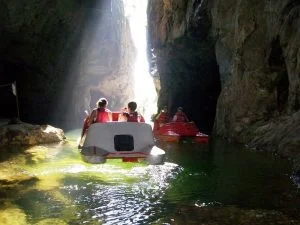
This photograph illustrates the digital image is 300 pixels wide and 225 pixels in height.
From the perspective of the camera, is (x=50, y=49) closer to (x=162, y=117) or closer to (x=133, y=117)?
(x=162, y=117)

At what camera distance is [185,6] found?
87.1 ft

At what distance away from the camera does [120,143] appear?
9719 millimetres

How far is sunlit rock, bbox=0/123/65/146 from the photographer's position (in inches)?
683

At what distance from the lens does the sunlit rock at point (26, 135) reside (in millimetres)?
17344

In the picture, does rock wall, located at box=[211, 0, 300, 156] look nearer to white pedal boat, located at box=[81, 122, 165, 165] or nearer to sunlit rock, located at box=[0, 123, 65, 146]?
white pedal boat, located at box=[81, 122, 165, 165]

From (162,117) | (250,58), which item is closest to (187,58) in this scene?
(162,117)

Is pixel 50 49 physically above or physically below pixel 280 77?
above

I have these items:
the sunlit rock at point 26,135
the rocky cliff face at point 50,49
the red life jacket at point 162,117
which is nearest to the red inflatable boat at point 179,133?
the red life jacket at point 162,117

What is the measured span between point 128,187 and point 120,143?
1.04m

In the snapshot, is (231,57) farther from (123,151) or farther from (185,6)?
(123,151)

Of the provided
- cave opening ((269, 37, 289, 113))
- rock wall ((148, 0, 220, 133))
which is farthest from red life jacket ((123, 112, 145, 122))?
rock wall ((148, 0, 220, 133))

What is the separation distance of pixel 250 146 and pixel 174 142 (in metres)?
3.74

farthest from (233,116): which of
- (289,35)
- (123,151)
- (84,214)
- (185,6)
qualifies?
(84,214)

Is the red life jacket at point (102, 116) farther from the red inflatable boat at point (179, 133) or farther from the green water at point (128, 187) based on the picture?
the red inflatable boat at point (179, 133)
